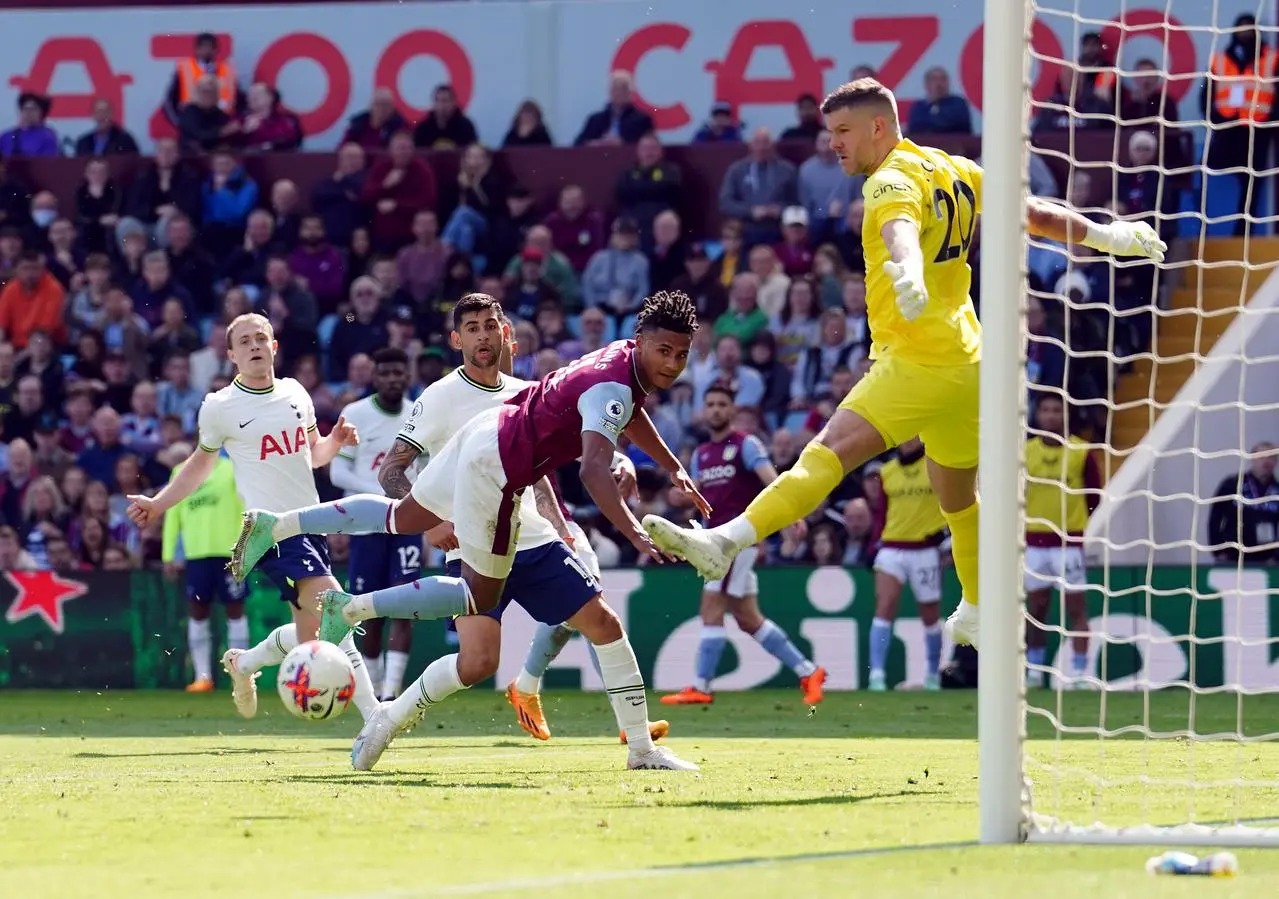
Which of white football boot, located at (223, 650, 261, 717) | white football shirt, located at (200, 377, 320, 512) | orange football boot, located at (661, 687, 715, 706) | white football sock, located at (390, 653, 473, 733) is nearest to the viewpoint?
white football sock, located at (390, 653, 473, 733)

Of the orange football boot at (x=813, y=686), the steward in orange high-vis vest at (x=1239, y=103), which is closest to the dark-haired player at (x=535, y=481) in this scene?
the orange football boot at (x=813, y=686)

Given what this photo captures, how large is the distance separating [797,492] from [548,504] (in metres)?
2.55

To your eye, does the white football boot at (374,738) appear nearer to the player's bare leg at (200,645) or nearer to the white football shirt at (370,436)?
the white football shirt at (370,436)

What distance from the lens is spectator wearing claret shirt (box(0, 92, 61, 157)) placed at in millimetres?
21469

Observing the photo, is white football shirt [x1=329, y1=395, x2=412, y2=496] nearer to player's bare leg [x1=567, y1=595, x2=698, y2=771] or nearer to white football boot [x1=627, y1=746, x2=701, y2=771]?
player's bare leg [x1=567, y1=595, x2=698, y2=771]

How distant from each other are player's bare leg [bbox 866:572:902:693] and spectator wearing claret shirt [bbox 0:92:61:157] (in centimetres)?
1056

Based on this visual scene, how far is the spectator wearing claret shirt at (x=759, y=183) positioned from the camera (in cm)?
1911

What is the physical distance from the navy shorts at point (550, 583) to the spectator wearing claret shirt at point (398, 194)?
11264 millimetres

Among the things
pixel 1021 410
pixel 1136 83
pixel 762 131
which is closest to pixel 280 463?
pixel 1021 410

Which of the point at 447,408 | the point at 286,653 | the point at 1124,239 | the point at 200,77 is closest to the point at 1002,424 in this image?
the point at 1124,239

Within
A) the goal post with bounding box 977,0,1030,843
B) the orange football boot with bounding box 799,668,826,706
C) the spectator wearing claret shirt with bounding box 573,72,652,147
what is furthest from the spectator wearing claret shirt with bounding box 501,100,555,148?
the goal post with bounding box 977,0,1030,843

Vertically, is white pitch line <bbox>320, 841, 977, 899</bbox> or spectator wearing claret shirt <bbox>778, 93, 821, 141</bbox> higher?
spectator wearing claret shirt <bbox>778, 93, 821, 141</bbox>

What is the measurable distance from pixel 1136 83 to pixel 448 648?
8.22 metres

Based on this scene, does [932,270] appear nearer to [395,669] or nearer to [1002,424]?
[1002,424]
